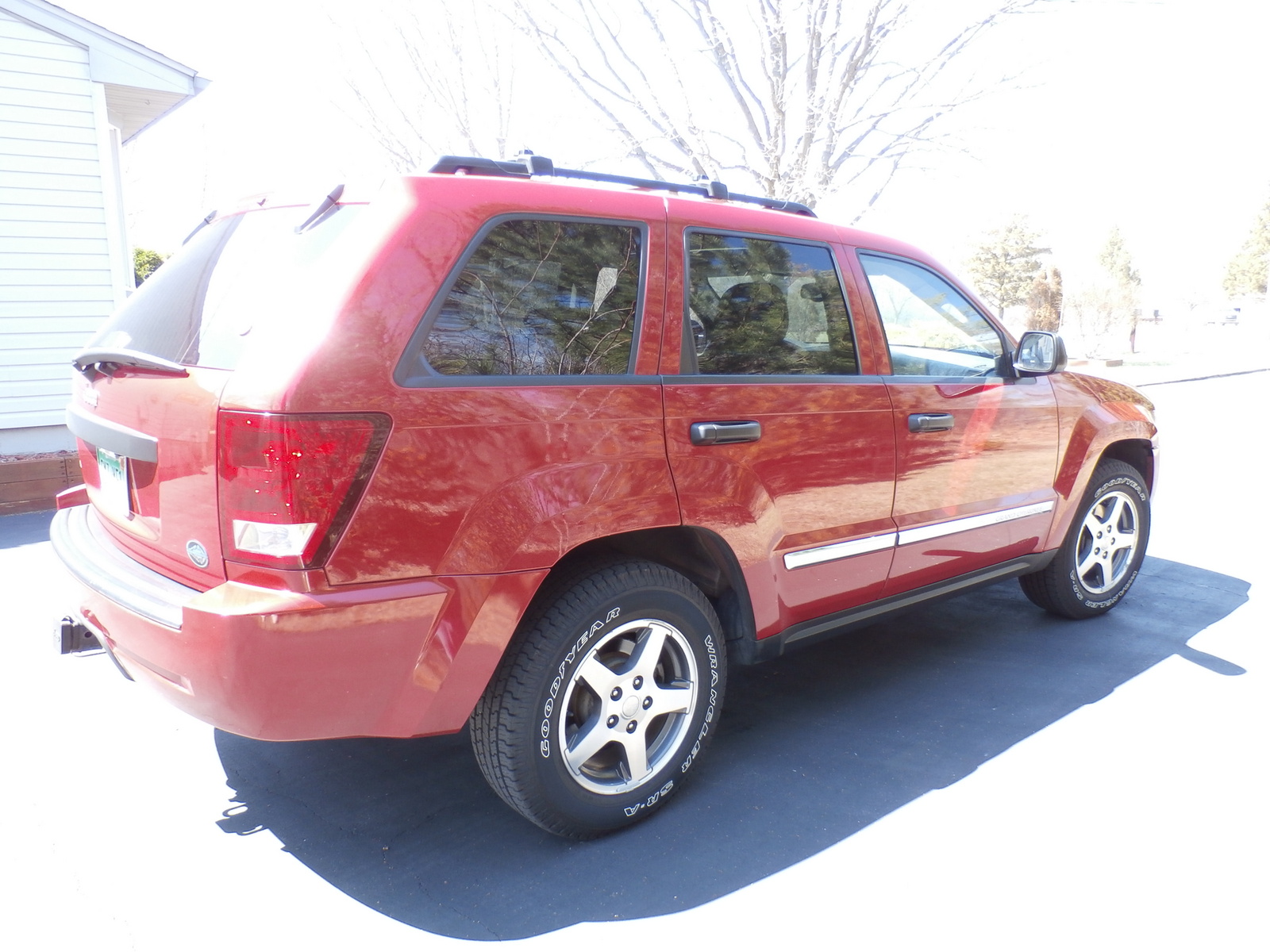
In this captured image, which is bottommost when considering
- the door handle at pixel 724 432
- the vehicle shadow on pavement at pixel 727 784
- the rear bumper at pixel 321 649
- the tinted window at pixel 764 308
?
the vehicle shadow on pavement at pixel 727 784

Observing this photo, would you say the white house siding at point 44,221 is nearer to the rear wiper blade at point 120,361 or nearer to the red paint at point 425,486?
the red paint at point 425,486

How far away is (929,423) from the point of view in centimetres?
347

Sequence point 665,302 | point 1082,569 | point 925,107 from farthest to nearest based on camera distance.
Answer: point 925,107, point 1082,569, point 665,302

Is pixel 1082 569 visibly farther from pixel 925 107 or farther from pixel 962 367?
pixel 925 107

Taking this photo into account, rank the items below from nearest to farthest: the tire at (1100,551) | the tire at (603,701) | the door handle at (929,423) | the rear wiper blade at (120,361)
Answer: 1. the rear wiper blade at (120,361)
2. the tire at (603,701)
3. the door handle at (929,423)
4. the tire at (1100,551)

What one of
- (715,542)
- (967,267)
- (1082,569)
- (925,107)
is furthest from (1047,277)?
(715,542)

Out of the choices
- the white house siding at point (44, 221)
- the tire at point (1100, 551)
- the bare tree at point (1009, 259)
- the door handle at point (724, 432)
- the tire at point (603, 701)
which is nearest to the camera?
the tire at point (603, 701)

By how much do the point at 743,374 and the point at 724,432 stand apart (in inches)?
10.6

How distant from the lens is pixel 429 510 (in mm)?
2244

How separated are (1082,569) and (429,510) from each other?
3.60m

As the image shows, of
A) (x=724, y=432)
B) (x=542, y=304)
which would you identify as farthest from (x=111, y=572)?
(x=724, y=432)

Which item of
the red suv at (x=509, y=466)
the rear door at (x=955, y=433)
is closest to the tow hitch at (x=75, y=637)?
the red suv at (x=509, y=466)

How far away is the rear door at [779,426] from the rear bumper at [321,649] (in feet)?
2.36

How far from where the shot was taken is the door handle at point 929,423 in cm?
343
